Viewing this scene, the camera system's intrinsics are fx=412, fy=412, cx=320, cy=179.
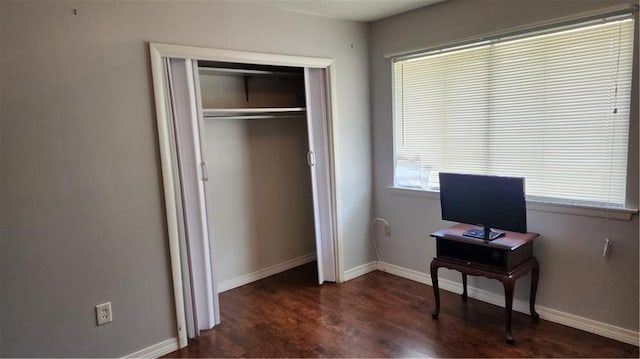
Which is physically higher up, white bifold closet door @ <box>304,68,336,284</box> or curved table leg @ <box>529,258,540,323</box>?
white bifold closet door @ <box>304,68,336,284</box>

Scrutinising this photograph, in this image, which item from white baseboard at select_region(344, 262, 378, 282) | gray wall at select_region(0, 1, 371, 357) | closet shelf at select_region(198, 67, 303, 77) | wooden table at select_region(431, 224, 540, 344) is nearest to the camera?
gray wall at select_region(0, 1, 371, 357)

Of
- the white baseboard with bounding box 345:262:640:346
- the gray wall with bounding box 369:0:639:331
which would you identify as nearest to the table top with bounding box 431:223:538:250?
the gray wall with bounding box 369:0:639:331

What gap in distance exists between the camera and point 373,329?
2.84m

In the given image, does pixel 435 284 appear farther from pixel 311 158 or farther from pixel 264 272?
pixel 264 272

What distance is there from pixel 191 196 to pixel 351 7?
6.12ft

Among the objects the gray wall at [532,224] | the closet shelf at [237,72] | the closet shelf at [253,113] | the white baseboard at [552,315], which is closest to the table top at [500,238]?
the gray wall at [532,224]

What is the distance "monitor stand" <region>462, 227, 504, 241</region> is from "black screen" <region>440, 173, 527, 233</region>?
60mm

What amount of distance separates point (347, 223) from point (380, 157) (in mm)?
684

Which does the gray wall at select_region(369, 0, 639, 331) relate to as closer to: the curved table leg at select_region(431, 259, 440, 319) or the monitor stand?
the monitor stand

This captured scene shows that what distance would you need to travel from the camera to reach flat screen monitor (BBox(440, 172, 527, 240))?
8.30 feet

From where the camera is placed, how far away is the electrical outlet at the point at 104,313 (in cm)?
239

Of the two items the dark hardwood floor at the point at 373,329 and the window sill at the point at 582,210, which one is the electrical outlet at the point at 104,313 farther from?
the window sill at the point at 582,210

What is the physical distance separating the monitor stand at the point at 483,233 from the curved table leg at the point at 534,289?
1.01 ft

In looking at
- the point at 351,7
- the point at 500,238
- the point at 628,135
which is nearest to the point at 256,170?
the point at 351,7
